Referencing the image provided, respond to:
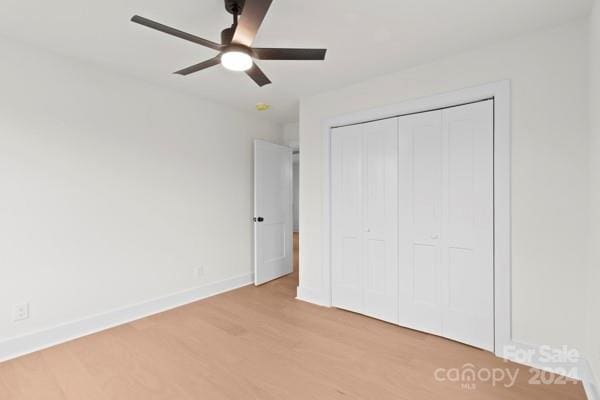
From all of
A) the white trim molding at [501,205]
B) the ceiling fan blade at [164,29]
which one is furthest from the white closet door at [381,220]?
the ceiling fan blade at [164,29]

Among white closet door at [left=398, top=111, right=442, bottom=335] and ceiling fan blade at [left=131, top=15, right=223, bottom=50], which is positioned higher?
ceiling fan blade at [left=131, top=15, right=223, bottom=50]

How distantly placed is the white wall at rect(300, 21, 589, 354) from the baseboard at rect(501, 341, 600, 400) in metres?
0.07

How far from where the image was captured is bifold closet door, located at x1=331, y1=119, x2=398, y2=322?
→ 9.30 feet

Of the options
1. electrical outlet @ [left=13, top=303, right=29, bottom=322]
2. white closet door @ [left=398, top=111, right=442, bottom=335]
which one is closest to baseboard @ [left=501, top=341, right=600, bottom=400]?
white closet door @ [left=398, top=111, right=442, bottom=335]

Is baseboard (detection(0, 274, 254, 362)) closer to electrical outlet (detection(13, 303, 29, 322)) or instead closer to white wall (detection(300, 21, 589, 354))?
electrical outlet (detection(13, 303, 29, 322))

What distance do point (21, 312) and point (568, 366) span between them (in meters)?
4.15

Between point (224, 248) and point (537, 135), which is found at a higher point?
point (537, 135)

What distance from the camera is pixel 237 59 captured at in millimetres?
1695

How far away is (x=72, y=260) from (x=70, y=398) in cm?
118

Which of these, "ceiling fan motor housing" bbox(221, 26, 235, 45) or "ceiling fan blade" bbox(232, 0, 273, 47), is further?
"ceiling fan motor housing" bbox(221, 26, 235, 45)

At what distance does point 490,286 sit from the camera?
229 cm

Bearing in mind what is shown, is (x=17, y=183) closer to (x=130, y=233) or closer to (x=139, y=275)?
(x=130, y=233)

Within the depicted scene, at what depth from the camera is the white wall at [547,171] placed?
196 centimetres

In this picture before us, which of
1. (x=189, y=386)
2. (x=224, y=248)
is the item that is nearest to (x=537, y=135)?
(x=189, y=386)
